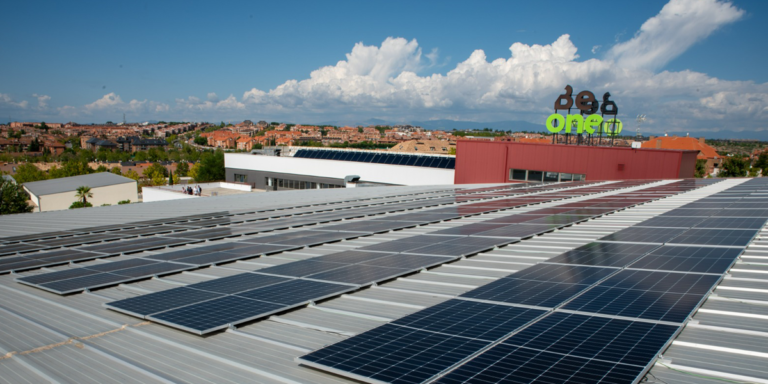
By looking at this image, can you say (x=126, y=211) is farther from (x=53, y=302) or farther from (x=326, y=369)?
(x=326, y=369)

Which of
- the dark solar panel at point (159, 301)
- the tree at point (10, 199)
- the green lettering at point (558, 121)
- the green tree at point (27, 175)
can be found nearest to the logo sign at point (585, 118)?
the green lettering at point (558, 121)

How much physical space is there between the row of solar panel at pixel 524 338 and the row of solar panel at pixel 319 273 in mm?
2027

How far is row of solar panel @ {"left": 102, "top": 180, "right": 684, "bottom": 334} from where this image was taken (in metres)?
6.44

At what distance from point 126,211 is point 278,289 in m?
21.6

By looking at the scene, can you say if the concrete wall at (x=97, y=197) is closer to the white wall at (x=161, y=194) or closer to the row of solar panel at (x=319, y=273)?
the white wall at (x=161, y=194)

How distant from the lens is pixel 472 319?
19.0ft

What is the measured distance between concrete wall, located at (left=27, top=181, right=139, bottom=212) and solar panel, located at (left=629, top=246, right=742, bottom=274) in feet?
240

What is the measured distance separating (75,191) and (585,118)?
7230 centimetres

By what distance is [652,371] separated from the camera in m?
4.50

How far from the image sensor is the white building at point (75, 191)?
63344mm

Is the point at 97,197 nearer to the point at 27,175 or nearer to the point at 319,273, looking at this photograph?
the point at 27,175

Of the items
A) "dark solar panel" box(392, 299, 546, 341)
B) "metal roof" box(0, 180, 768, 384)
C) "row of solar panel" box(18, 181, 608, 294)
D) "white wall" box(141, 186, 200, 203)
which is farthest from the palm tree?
"dark solar panel" box(392, 299, 546, 341)

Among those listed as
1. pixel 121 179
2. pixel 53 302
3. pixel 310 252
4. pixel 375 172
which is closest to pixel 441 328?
pixel 310 252

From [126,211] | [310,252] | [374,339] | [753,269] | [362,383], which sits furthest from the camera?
[126,211]
